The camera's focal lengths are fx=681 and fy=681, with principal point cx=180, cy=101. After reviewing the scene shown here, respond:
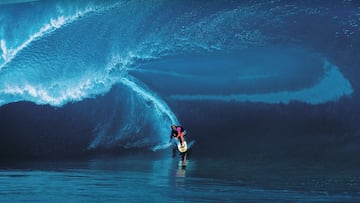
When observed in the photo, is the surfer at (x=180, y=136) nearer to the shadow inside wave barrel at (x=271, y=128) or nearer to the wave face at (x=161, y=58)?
the shadow inside wave barrel at (x=271, y=128)

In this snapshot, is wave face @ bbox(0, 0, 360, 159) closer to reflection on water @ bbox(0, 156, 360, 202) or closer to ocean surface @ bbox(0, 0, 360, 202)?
ocean surface @ bbox(0, 0, 360, 202)

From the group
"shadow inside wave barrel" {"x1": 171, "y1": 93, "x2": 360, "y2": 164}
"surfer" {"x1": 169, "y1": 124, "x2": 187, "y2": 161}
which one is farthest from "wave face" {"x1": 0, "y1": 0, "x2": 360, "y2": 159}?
"surfer" {"x1": 169, "y1": 124, "x2": 187, "y2": 161}

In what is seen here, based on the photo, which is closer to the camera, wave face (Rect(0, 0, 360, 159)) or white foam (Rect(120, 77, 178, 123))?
wave face (Rect(0, 0, 360, 159))

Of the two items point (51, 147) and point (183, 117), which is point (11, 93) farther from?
point (183, 117)

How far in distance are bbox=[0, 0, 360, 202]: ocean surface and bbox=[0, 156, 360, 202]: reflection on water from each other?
3.70 m

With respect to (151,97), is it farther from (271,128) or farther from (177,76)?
(271,128)

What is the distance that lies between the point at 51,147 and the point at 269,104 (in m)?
4.76

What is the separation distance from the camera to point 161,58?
595 inches

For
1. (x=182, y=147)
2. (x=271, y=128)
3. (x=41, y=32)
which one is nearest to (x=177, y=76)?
(x=271, y=128)

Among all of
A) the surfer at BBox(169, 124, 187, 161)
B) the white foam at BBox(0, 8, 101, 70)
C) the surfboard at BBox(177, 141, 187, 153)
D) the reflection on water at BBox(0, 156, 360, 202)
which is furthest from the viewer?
the white foam at BBox(0, 8, 101, 70)

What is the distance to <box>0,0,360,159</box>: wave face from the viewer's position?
1445cm

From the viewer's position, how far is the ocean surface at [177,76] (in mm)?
14156

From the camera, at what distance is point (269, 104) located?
14828 mm

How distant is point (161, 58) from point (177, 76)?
0.55 metres
